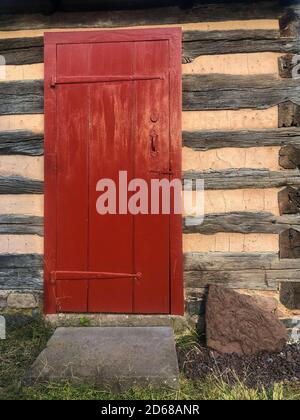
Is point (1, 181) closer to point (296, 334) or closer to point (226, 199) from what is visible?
point (226, 199)

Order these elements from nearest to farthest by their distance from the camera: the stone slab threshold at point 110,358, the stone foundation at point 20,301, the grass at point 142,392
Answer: the grass at point 142,392, the stone slab threshold at point 110,358, the stone foundation at point 20,301

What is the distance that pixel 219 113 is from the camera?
3984 mm

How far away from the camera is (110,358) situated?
3.23 meters

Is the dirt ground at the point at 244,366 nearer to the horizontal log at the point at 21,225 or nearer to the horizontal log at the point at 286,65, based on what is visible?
the horizontal log at the point at 21,225

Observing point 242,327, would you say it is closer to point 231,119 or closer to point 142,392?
point 142,392

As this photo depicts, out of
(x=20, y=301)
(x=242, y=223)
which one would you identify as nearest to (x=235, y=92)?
(x=242, y=223)

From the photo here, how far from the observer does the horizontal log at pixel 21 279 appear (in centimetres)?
408

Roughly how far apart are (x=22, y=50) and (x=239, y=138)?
2.28m

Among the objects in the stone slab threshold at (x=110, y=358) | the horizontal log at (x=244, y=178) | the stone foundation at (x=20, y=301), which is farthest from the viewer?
the stone foundation at (x=20, y=301)

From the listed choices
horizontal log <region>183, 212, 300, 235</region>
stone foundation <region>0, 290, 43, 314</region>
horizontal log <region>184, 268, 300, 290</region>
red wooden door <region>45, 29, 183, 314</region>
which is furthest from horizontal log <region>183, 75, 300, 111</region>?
stone foundation <region>0, 290, 43, 314</region>

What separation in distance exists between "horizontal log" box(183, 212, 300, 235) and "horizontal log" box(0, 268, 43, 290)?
1.50 m

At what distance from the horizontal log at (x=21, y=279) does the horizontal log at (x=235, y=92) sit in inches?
84.6

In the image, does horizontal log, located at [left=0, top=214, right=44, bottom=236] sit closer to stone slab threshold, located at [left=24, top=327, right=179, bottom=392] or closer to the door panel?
the door panel

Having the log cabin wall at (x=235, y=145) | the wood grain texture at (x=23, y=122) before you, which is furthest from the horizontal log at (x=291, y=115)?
the wood grain texture at (x=23, y=122)
